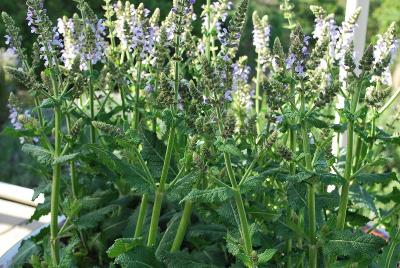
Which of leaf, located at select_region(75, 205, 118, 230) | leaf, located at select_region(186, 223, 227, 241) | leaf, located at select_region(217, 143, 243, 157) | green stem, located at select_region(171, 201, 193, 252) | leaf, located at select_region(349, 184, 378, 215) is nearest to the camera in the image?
leaf, located at select_region(217, 143, 243, 157)

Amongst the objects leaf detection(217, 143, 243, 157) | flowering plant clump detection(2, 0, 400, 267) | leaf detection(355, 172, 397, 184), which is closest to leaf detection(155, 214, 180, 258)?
flowering plant clump detection(2, 0, 400, 267)

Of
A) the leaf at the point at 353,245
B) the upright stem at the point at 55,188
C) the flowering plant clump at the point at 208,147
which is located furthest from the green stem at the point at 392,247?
the upright stem at the point at 55,188

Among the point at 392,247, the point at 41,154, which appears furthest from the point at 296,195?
the point at 41,154

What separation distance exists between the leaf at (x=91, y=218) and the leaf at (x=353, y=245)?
2.60 ft

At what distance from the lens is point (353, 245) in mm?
1667

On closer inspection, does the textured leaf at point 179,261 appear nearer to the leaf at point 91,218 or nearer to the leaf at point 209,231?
the leaf at point 209,231

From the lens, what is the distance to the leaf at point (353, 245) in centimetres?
166

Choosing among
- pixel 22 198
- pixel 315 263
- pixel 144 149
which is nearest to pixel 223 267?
pixel 315 263

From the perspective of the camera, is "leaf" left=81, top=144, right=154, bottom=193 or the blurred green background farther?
the blurred green background

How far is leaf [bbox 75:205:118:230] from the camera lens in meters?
2.11

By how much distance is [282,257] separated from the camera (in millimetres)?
1943

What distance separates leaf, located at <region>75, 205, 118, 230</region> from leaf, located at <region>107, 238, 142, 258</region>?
388 mm

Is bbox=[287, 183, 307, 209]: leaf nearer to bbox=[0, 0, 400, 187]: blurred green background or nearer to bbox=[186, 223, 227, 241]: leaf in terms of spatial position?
bbox=[186, 223, 227, 241]: leaf

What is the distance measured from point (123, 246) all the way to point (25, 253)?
67cm
